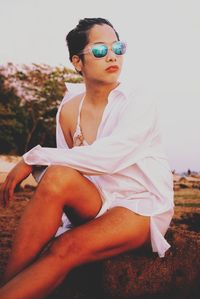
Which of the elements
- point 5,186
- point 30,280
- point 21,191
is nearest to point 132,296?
point 30,280

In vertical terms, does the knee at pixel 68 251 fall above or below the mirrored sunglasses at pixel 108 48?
below

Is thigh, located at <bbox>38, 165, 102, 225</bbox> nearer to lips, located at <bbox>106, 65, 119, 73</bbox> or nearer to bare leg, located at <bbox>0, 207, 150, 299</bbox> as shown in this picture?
bare leg, located at <bbox>0, 207, 150, 299</bbox>

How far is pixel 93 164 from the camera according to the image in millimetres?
2430

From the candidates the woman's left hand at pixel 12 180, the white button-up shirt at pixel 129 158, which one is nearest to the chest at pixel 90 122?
the white button-up shirt at pixel 129 158

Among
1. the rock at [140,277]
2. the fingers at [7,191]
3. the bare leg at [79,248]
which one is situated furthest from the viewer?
the rock at [140,277]

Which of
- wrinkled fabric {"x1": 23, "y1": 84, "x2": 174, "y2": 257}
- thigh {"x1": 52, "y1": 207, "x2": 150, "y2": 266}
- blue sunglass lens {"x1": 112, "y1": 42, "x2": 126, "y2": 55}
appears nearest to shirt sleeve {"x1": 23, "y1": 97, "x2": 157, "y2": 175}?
wrinkled fabric {"x1": 23, "y1": 84, "x2": 174, "y2": 257}

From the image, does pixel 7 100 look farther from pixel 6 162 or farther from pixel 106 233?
pixel 106 233

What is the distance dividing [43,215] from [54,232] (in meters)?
0.14

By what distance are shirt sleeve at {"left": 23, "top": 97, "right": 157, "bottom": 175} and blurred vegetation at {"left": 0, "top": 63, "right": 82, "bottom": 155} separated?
17.9 meters

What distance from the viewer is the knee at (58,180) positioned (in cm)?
233

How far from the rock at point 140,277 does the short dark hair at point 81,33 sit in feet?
4.87

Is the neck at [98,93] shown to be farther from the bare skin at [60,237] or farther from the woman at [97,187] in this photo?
the bare skin at [60,237]

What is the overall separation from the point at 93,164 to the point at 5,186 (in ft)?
1.87

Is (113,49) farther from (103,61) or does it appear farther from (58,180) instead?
(58,180)
